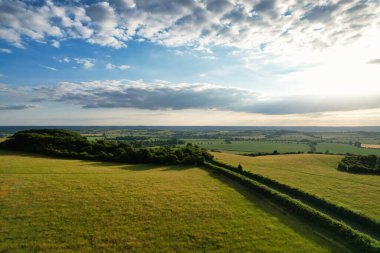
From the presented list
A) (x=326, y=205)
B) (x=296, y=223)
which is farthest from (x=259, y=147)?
(x=296, y=223)

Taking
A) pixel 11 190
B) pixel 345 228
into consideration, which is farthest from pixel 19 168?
pixel 345 228

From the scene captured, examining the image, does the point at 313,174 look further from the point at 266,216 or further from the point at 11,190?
the point at 11,190

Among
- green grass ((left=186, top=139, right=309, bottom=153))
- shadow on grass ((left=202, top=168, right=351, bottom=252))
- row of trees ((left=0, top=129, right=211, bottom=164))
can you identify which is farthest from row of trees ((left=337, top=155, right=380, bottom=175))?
green grass ((left=186, top=139, right=309, bottom=153))

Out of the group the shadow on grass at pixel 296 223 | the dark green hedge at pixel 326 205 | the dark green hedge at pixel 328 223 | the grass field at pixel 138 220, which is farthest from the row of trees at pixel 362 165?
the grass field at pixel 138 220

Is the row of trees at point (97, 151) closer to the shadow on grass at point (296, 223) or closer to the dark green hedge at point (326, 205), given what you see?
the dark green hedge at point (326, 205)

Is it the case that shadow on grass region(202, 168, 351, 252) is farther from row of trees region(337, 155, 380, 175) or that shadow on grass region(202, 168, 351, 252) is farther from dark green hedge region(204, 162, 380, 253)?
row of trees region(337, 155, 380, 175)

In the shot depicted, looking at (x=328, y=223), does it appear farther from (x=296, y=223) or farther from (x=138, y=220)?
(x=138, y=220)
